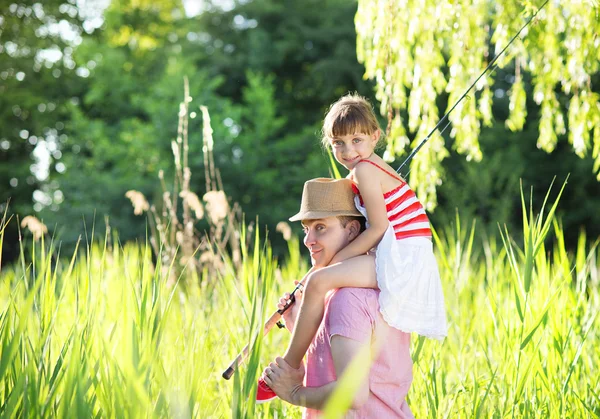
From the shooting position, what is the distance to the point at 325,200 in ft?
6.74

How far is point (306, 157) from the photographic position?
1852 cm

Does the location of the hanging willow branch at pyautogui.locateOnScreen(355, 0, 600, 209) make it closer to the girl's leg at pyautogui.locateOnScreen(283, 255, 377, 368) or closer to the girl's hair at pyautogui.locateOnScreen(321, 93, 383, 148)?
the girl's hair at pyautogui.locateOnScreen(321, 93, 383, 148)

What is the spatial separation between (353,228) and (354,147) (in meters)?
0.27

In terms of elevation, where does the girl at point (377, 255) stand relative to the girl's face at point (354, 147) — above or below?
below

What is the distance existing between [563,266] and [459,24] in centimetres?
190

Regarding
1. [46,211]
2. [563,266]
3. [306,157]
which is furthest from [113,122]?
[563,266]

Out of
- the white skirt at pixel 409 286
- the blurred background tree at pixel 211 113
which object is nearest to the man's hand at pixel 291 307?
the white skirt at pixel 409 286

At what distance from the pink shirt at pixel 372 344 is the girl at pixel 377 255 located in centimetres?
2

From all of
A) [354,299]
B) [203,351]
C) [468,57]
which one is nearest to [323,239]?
[354,299]

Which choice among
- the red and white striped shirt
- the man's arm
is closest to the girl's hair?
the red and white striped shirt

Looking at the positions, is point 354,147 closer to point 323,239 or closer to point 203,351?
point 323,239

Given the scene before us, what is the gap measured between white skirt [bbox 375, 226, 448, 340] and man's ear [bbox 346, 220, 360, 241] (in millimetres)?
106

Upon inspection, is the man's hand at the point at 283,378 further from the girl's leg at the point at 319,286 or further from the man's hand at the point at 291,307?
the man's hand at the point at 291,307

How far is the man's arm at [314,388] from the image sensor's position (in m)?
1.84
